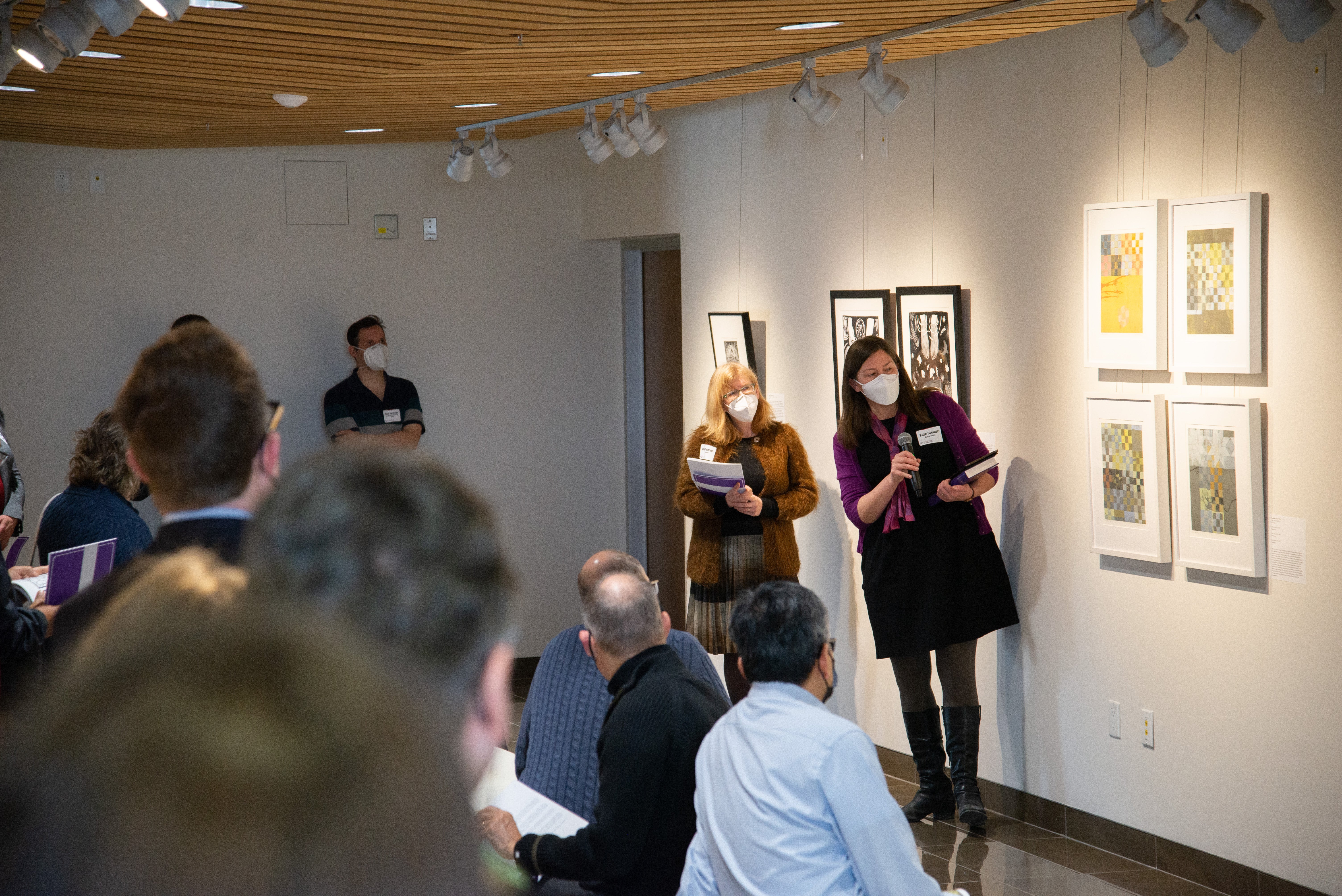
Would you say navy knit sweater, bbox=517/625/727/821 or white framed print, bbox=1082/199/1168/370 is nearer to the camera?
navy knit sweater, bbox=517/625/727/821

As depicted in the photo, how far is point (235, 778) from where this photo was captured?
1.70 feet

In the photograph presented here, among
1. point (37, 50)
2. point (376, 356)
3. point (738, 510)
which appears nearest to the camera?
point (37, 50)

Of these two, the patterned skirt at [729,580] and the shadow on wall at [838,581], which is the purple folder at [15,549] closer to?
the patterned skirt at [729,580]

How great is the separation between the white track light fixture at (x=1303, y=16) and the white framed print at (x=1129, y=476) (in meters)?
1.34

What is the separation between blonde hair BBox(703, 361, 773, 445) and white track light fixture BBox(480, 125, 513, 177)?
194 centimetres

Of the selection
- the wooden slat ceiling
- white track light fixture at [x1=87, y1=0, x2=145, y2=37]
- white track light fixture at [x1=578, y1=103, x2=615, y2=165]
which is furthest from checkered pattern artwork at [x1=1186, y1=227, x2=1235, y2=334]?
white track light fixture at [x1=87, y1=0, x2=145, y2=37]

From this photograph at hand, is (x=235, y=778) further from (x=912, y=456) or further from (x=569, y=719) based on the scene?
(x=912, y=456)

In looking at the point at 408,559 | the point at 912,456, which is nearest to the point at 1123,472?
the point at 912,456

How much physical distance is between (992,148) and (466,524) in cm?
475

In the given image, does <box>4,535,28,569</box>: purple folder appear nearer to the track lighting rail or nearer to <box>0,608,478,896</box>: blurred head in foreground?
the track lighting rail

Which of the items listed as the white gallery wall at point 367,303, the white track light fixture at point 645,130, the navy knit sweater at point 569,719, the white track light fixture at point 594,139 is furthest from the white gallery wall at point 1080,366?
the navy knit sweater at point 569,719

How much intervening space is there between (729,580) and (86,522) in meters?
2.81

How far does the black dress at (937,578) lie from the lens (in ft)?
16.7

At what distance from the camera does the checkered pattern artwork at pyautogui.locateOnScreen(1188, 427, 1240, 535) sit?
4281mm
